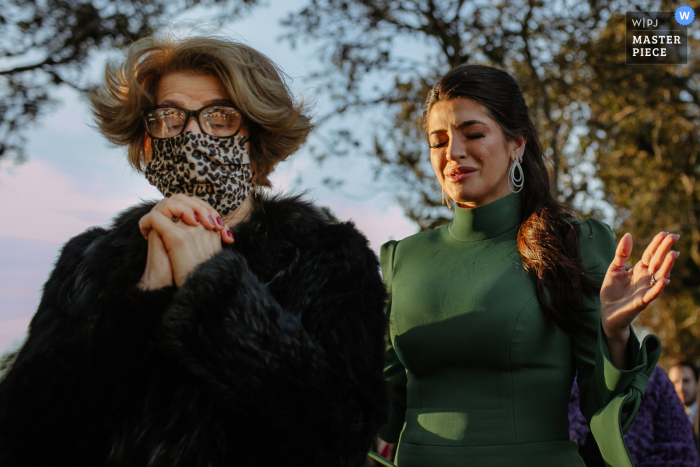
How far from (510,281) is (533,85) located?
23.4 ft

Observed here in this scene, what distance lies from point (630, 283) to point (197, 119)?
1.47 meters

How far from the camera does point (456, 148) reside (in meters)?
2.52

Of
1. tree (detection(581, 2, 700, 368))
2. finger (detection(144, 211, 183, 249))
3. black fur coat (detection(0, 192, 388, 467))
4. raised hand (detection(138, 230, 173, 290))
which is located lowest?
black fur coat (detection(0, 192, 388, 467))

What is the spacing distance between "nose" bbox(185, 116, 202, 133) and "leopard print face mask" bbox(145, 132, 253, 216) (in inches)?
0.8

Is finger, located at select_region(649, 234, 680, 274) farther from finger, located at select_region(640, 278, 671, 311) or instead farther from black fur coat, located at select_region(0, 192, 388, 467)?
black fur coat, located at select_region(0, 192, 388, 467)

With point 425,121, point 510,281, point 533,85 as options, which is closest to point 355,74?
point 533,85

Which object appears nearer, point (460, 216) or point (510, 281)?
point (510, 281)

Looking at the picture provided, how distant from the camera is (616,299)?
6.72 feet

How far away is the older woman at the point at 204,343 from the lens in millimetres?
1558

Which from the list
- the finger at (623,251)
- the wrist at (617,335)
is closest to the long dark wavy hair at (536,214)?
the wrist at (617,335)

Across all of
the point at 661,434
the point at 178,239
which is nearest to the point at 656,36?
the point at 661,434

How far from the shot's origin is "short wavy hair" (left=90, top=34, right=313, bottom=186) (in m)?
2.08

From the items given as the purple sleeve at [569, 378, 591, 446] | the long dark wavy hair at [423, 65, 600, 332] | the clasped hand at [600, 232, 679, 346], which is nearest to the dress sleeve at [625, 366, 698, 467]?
the purple sleeve at [569, 378, 591, 446]

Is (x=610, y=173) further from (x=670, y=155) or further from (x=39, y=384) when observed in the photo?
(x=39, y=384)
